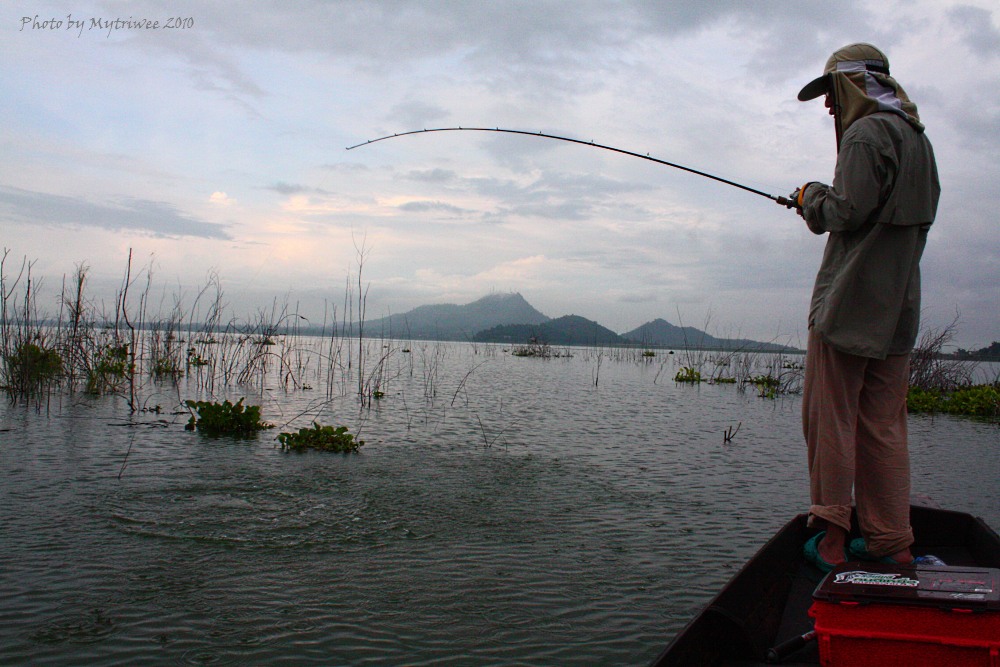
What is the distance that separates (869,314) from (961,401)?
1343 centimetres

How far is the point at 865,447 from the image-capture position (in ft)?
10.5

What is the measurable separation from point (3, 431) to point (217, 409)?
2270mm

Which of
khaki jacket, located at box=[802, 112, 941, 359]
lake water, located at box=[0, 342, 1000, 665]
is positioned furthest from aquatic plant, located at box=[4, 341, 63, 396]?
khaki jacket, located at box=[802, 112, 941, 359]

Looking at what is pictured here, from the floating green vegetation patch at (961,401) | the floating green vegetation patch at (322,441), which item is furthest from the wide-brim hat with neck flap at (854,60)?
the floating green vegetation patch at (961,401)

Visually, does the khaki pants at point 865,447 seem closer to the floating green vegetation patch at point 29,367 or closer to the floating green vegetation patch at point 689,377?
the floating green vegetation patch at point 29,367

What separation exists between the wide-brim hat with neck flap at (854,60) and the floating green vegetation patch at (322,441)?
5813 millimetres

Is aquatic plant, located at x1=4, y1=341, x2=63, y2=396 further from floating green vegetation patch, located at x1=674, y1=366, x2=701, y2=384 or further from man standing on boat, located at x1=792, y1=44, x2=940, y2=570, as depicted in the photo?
floating green vegetation patch, located at x1=674, y1=366, x2=701, y2=384

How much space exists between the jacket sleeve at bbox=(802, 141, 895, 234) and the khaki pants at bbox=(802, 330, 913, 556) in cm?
58

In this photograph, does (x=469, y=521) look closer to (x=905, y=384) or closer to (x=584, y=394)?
(x=905, y=384)

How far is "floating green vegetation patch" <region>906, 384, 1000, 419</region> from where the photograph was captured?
44.1 feet

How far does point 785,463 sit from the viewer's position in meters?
7.72

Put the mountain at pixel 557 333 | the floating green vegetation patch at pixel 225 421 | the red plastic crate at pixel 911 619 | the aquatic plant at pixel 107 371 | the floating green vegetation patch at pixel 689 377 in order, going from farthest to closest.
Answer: the mountain at pixel 557 333, the floating green vegetation patch at pixel 689 377, the aquatic plant at pixel 107 371, the floating green vegetation patch at pixel 225 421, the red plastic crate at pixel 911 619

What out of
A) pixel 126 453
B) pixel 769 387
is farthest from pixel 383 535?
pixel 769 387

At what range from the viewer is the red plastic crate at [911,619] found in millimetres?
1982
